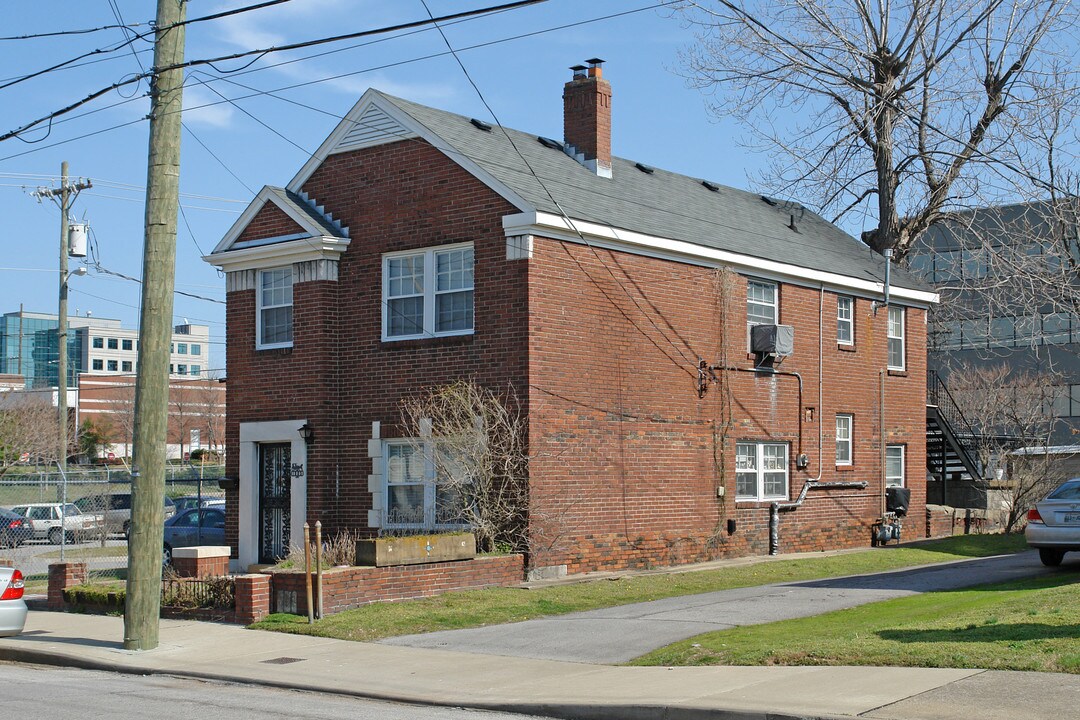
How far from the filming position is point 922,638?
11492 mm

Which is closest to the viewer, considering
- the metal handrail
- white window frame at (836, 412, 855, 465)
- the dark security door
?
the dark security door

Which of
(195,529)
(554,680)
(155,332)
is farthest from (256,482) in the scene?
(554,680)

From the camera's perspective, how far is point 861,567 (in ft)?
69.1

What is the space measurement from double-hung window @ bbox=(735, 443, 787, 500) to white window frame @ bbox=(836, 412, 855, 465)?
2.14 metres

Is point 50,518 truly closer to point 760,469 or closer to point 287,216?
point 287,216

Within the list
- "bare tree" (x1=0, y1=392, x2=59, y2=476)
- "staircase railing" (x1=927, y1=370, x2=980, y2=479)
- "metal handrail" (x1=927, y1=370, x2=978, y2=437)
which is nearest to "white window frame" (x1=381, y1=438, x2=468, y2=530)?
"staircase railing" (x1=927, y1=370, x2=980, y2=479)

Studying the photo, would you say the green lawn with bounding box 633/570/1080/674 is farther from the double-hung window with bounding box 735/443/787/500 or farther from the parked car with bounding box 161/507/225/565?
the parked car with bounding box 161/507/225/565

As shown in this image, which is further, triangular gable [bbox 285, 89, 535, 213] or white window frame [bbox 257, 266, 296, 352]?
white window frame [bbox 257, 266, 296, 352]

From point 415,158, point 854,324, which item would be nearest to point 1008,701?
point 415,158

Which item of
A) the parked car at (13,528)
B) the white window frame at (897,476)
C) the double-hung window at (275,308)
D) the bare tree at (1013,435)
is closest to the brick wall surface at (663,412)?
the white window frame at (897,476)

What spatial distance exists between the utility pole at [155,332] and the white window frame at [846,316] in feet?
52.2

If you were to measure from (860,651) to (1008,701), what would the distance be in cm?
227

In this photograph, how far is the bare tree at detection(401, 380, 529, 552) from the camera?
1858 cm

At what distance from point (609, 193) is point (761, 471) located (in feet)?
20.4
